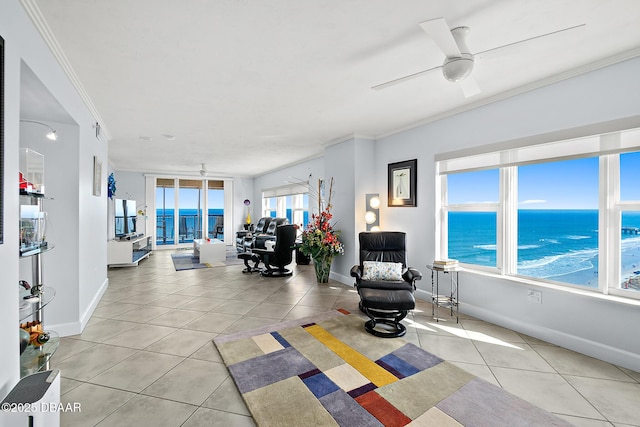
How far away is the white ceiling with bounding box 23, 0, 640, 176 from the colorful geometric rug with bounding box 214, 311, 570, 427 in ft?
7.79

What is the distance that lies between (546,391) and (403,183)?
2.93 meters

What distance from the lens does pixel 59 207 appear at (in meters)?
2.85

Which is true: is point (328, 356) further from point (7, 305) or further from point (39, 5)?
point (39, 5)

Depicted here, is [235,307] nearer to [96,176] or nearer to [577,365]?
[96,176]

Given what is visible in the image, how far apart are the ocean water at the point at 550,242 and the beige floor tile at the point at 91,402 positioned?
3798mm

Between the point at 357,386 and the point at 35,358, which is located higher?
the point at 35,358

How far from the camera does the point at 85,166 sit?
3.15 m

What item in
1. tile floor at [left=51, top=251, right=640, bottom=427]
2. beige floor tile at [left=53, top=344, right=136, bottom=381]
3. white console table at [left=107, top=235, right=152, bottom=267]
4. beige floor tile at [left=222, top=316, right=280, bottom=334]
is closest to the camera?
tile floor at [left=51, top=251, right=640, bottom=427]

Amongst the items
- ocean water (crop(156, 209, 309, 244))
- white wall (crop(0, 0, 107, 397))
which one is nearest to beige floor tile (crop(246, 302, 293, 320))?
white wall (crop(0, 0, 107, 397))

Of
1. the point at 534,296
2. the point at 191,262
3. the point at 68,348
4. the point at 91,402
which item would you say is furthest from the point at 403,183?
the point at 191,262

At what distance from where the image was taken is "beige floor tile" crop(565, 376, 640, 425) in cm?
179

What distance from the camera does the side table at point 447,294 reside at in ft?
11.0

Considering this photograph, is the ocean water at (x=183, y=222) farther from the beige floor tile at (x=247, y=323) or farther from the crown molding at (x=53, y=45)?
the beige floor tile at (x=247, y=323)

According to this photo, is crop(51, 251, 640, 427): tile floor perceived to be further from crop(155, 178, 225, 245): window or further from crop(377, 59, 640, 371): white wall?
crop(155, 178, 225, 245): window
